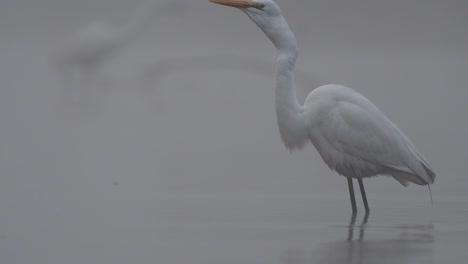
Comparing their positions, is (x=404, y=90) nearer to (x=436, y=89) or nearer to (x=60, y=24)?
(x=436, y=89)

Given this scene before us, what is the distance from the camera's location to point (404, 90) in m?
16.1

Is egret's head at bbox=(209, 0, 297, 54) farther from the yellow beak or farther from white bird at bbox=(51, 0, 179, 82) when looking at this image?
white bird at bbox=(51, 0, 179, 82)

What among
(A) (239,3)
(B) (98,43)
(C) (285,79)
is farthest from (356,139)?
(B) (98,43)

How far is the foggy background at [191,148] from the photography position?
565 cm

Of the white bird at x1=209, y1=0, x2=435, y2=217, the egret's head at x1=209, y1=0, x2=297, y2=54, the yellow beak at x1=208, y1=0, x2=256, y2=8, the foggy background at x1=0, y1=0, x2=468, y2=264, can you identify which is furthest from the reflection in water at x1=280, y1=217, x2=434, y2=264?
the yellow beak at x1=208, y1=0, x2=256, y2=8

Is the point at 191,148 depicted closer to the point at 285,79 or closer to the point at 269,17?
the point at 285,79

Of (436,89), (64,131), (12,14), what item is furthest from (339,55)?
(64,131)

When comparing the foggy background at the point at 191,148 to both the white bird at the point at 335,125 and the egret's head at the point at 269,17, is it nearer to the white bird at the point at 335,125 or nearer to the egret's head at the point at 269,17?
the white bird at the point at 335,125

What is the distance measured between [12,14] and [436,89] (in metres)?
15.9

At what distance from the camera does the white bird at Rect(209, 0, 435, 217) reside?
683 cm

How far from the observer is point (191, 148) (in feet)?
33.4

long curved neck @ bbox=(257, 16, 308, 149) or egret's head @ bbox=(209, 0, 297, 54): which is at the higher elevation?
egret's head @ bbox=(209, 0, 297, 54)

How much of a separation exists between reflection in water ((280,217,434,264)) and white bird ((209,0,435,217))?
1.07 m

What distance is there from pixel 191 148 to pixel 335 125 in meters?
3.42
